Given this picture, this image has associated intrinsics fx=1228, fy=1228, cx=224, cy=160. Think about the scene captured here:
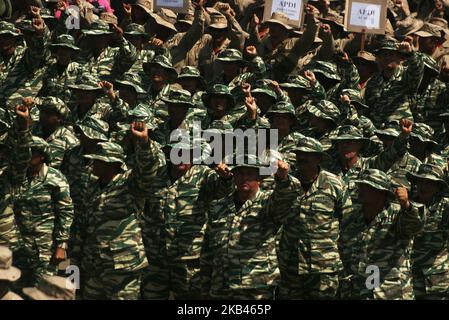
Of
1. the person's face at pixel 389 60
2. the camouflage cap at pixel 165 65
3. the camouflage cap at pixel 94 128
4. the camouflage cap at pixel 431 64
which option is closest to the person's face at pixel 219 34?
the camouflage cap at pixel 165 65

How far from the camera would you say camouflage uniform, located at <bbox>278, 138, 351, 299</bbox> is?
11.9m

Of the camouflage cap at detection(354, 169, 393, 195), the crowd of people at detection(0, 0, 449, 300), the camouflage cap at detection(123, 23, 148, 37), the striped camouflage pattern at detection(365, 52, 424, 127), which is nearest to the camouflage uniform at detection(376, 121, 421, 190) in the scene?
the crowd of people at detection(0, 0, 449, 300)

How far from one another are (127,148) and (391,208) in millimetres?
3345

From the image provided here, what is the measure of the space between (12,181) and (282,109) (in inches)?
125

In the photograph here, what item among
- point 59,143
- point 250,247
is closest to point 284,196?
point 250,247

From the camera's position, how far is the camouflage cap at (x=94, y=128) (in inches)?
513

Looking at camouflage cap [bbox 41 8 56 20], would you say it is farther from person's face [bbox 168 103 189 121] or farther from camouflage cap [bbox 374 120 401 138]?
camouflage cap [bbox 374 120 401 138]

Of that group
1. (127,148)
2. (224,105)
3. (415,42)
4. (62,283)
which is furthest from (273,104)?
(62,283)

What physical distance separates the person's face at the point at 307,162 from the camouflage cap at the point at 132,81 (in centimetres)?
339

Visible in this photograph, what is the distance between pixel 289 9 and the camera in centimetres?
1619

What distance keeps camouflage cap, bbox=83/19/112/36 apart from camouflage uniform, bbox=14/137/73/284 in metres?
4.04

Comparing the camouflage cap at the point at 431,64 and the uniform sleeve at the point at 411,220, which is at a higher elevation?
the camouflage cap at the point at 431,64

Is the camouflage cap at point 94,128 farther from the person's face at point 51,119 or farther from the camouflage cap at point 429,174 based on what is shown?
the camouflage cap at point 429,174

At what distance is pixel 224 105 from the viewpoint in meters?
14.1
